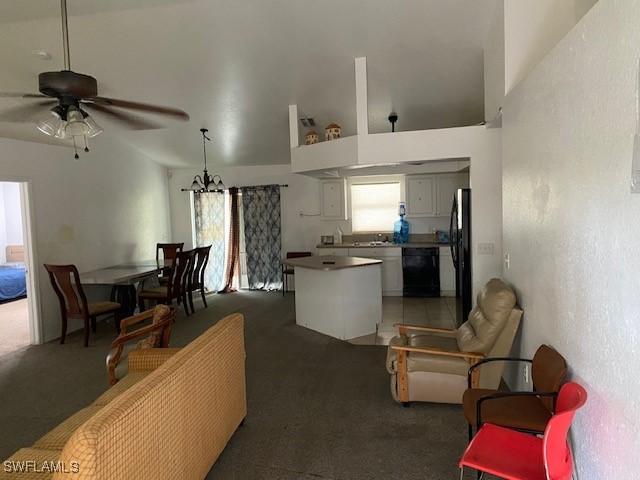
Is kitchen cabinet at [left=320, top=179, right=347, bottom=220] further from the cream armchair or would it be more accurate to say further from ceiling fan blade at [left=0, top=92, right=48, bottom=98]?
ceiling fan blade at [left=0, top=92, right=48, bottom=98]

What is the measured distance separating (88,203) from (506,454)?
5820 mm

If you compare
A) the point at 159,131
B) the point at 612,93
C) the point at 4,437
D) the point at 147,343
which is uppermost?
the point at 159,131

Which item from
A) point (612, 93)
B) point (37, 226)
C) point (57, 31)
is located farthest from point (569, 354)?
point (37, 226)

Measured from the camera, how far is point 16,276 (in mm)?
7344

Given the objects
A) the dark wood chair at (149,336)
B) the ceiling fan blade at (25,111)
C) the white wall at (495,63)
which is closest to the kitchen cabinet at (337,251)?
the white wall at (495,63)

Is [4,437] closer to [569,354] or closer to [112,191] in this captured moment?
[569,354]

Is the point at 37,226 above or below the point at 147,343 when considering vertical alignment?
above

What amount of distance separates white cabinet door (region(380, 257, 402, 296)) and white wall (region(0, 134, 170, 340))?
4120 millimetres

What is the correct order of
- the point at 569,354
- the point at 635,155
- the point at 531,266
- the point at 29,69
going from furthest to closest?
the point at 29,69, the point at 531,266, the point at 569,354, the point at 635,155

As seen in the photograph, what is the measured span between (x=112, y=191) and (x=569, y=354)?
245 inches

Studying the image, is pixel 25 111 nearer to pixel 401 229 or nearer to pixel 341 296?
pixel 341 296

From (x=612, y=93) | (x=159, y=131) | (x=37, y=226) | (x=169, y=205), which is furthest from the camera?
(x=169, y=205)

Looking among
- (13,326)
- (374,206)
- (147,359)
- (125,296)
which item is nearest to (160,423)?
(147,359)

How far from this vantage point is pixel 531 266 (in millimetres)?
2500
